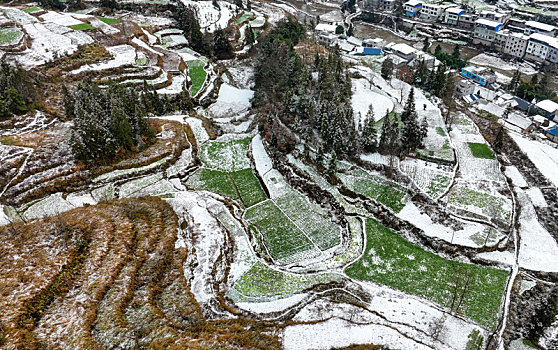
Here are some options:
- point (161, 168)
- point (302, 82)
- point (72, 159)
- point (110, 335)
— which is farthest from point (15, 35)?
point (110, 335)

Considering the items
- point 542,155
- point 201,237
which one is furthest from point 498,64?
point 201,237

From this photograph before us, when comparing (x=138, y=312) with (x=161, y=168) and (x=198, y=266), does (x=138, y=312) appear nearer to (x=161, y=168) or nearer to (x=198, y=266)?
(x=198, y=266)

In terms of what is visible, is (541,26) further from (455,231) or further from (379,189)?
(455,231)

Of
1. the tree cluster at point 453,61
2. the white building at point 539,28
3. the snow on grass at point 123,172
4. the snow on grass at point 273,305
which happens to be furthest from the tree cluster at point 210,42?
the white building at point 539,28

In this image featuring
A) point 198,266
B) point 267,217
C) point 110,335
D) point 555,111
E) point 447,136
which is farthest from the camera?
point 555,111

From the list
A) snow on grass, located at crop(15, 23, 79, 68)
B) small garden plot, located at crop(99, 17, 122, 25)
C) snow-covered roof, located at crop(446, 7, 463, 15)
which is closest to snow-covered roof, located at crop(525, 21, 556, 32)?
snow-covered roof, located at crop(446, 7, 463, 15)

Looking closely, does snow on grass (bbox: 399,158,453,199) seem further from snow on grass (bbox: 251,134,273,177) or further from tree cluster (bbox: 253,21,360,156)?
snow on grass (bbox: 251,134,273,177)
